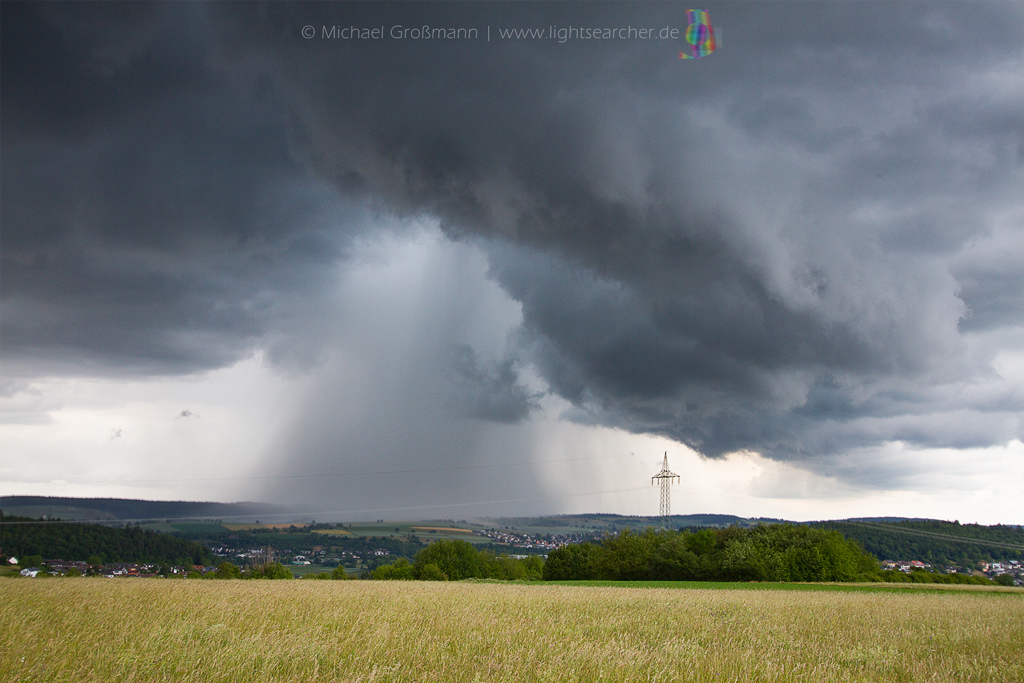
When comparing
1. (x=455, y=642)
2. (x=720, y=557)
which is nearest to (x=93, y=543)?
(x=720, y=557)

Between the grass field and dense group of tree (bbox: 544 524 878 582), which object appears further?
dense group of tree (bbox: 544 524 878 582)

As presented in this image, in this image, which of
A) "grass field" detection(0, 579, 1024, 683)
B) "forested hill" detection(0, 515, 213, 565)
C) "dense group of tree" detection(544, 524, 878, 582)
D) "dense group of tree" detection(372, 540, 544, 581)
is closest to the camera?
"grass field" detection(0, 579, 1024, 683)

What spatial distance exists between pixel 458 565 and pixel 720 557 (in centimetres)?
6292

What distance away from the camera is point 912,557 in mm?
184000

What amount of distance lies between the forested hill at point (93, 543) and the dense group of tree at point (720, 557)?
7221cm

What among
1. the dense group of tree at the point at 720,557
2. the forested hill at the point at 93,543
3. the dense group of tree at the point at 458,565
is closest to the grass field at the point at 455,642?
the dense group of tree at the point at 720,557

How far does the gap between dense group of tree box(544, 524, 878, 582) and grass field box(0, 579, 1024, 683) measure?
244 feet

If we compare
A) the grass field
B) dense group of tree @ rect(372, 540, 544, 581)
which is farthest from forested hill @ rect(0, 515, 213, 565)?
the grass field

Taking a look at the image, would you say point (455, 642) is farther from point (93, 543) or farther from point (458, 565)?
point (458, 565)

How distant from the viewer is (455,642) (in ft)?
49.0

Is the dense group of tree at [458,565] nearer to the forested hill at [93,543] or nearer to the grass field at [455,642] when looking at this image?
the forested hill at [93,543]

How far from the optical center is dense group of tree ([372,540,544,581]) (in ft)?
416

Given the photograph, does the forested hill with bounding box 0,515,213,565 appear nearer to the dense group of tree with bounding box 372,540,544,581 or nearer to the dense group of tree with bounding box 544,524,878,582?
the dense group of tree with bounding box 372,540,544,581

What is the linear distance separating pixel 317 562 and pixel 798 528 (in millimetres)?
123842
